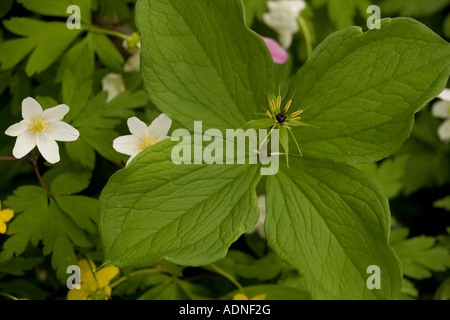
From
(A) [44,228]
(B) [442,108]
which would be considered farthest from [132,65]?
(B) [442,108]

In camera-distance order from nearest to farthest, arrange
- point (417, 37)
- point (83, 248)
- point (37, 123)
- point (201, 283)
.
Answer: point (417, 37), point (37, 123), point (83, 248), point (201, 283)

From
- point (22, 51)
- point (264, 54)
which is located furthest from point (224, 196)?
point (22, 51)

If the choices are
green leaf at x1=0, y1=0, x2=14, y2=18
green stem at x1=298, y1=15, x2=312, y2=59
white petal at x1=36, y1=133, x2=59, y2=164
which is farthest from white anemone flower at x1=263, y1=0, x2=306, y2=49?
white petal at x1=36, y1=133, x2=59, y2=164

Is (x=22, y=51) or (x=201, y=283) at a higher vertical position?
(x=22, y=51)

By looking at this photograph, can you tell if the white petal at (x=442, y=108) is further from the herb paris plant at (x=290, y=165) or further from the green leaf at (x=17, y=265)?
the green leaf at (x=17, y=265)

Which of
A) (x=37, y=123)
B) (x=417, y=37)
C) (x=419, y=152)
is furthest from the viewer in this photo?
(x=419, y=152)

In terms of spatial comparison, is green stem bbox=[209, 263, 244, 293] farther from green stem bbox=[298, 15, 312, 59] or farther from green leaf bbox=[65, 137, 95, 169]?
green stem bbox=[298, 15, 312, 59]

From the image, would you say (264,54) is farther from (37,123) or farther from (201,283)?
(201,283)
